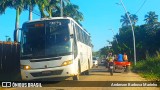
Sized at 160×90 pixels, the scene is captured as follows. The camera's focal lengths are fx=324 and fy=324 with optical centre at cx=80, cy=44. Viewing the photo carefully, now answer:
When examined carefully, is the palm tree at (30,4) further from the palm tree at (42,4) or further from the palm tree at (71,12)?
the palm tree at (71,12)

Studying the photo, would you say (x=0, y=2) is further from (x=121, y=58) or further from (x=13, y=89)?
(x=13, y=89)

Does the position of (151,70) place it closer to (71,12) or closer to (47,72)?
(47,72)

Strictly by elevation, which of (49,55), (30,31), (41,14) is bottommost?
(49,55)

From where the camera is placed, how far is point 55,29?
55.1 feet

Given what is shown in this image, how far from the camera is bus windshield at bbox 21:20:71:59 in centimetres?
1612

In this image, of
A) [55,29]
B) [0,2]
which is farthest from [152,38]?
[55,29]

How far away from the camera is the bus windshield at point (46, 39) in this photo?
52.9 feet

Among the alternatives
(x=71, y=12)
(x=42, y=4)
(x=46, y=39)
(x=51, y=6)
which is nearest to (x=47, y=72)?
(x=46, y=39)

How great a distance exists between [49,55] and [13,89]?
7.83 feet

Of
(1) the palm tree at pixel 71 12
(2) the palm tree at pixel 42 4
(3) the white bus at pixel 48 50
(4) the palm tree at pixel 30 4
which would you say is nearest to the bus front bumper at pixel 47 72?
(3) the white bus at pixel 48 50

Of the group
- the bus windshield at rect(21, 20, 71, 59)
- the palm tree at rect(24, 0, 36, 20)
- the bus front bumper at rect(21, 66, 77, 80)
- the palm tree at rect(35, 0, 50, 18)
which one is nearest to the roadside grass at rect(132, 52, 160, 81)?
the bus front bumper at rect(21, 66, 77, 80)

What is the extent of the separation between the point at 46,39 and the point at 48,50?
0.63m

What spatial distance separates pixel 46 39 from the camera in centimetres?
1642

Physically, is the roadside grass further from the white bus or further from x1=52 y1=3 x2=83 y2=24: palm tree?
x1=52 y1=3 x2=83 y2=24: palm tree
